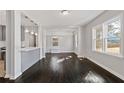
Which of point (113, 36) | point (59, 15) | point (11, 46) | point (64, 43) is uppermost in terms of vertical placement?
point (59, 15)

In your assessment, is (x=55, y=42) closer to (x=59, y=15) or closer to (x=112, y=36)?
(x=59, y=15)

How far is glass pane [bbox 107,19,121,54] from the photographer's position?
4.35 meters

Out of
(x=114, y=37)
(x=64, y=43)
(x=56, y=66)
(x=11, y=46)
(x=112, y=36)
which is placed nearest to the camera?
(x=11, y=46)

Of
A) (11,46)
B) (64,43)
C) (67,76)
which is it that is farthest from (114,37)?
(64,43)

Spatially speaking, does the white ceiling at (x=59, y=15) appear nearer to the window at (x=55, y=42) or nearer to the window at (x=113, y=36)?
the window at (x=113, y=36)

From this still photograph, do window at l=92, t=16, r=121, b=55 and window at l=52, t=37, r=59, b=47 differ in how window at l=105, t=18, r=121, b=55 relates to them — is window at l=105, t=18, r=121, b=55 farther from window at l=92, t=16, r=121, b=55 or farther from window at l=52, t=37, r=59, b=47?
window at l=52, t=37, r=59, b=47

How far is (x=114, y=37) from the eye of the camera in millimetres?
4660

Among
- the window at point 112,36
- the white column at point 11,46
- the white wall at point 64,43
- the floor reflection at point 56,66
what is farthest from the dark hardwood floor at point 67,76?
the white wall at point 64,43

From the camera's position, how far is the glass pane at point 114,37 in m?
4.35

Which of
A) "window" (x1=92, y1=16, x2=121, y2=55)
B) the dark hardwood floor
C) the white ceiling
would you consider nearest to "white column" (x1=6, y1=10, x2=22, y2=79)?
the dark hardwood floor

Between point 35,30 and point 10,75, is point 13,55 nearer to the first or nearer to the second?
point 10,75
